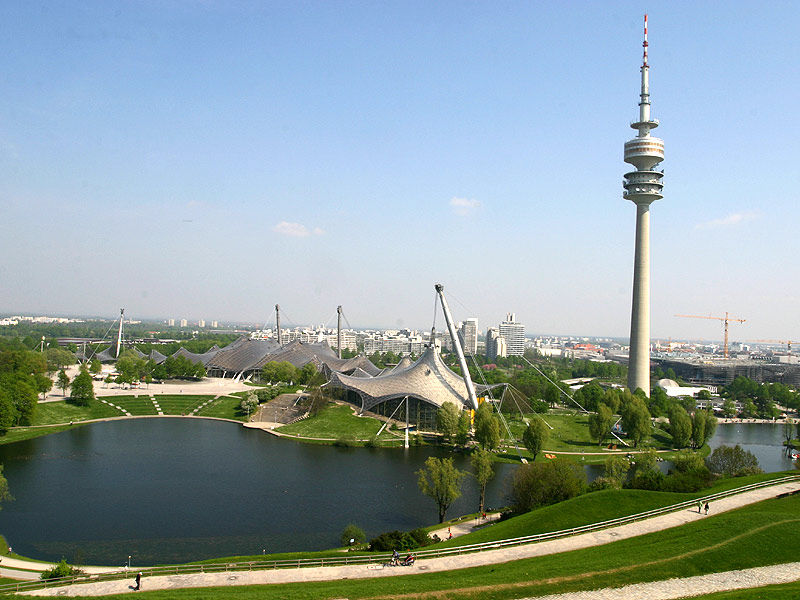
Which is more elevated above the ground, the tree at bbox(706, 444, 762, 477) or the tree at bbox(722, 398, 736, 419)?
the tree at bbox(706, 444, 762, 477)

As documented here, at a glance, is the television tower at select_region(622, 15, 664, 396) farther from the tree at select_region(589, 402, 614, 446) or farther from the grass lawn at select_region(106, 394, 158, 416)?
the grass lawn at select_region(106, 394, 158, 416)

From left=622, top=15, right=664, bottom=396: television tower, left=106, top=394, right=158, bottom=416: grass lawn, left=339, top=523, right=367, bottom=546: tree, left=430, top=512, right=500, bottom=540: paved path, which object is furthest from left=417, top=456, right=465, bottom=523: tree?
left=622, top=15, right=664, bottom=396: television tower

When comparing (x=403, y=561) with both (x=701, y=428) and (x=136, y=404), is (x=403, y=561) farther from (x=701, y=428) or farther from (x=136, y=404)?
(x=136, y=404)

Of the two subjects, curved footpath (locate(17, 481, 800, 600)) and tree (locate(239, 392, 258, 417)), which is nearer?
curved footpath (locate(17, 481, 800, 600))

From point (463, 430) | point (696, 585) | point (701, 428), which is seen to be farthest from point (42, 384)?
point (701, 428)

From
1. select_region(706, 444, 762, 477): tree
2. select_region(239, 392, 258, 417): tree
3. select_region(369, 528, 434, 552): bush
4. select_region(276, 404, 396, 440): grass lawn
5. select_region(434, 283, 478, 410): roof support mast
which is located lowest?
select_region(276, 404, 396, 440): grass lawn

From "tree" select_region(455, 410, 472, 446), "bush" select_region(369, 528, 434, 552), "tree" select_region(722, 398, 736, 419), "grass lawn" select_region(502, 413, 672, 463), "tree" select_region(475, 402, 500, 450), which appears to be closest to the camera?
"bush" select_region(369, 528, 434, 552)

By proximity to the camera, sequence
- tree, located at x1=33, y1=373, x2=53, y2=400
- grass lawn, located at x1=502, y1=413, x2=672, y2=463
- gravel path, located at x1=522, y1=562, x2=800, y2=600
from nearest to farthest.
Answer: gravel path, located at x1=522, y1=562, x2=800, y2=600
grass lawn, located at x1=502, y1=413, x2=672, y2=463
tree, located at x1=33, y1=373, x2=53, y2=400
